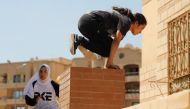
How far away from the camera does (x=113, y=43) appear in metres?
8.08

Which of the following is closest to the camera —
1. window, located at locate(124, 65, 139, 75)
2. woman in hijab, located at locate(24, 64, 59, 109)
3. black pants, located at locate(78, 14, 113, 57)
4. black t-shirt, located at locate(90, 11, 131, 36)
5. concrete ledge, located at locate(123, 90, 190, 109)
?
concrete ledge, located at locate(123, 90, 190, 109)

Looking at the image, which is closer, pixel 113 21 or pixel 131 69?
pixel 113 21

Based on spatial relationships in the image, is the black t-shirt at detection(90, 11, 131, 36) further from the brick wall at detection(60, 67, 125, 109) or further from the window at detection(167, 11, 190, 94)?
the window at detection(167, 11, 190, 94)

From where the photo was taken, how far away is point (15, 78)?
71062mm

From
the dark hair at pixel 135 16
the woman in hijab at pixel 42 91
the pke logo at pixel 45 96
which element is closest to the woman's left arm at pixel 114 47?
the dark hair at pixel 135 16

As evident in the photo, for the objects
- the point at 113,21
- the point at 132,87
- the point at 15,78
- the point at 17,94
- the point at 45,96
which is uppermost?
the point at 15,78

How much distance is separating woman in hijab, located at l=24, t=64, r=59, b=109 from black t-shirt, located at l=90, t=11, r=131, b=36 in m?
0.99

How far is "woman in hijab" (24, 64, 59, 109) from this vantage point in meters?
7.72

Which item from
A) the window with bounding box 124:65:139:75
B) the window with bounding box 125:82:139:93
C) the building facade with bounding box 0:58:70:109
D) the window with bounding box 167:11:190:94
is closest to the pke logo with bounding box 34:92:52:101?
the window with bounding box 167:11:190:94

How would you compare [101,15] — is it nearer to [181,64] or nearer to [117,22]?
[117,22]

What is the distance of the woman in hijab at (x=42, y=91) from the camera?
25.3ft

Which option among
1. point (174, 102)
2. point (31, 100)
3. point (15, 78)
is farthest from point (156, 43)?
point (15, 78)

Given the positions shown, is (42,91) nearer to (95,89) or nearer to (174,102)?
(95,89)

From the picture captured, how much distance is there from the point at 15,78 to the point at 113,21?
209 feet
